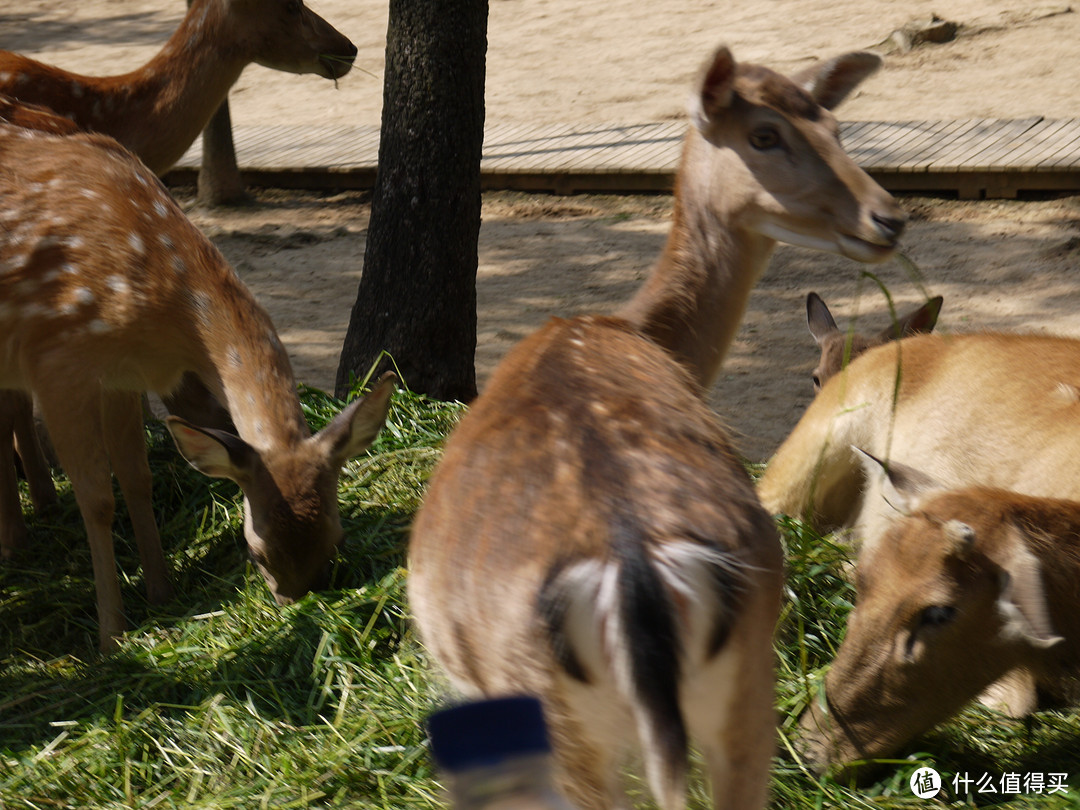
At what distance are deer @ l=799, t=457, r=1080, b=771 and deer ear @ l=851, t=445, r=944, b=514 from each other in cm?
32

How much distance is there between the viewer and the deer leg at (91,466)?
412 cm

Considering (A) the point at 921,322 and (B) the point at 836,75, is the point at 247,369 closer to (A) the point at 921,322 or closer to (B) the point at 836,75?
(B) the point at 836,75

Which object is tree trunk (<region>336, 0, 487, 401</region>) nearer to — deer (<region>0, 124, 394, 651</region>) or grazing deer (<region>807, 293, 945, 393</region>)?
deer (<region>0, 124, 394, 651</region>)

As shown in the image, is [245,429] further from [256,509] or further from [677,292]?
[677,292]

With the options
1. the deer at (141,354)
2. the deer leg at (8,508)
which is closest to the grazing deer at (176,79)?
the deer at (141,354)

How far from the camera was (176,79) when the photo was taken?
19.6 ft

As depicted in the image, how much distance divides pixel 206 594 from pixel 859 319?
162 inches

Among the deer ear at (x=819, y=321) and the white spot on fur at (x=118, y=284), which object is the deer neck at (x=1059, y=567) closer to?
the deer ear at (x=819, y=321)

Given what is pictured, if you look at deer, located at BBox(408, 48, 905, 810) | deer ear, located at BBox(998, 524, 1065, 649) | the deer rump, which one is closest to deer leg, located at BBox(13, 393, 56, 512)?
deer, located at BBox(408, 48, 905, 810)

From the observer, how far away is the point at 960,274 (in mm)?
7113

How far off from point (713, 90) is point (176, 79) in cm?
335

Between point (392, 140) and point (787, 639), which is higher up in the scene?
point (392, 140)

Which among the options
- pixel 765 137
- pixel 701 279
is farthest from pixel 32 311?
pixel 765 137

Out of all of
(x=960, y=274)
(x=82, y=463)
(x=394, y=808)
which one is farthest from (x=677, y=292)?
(x=960, y=274)
